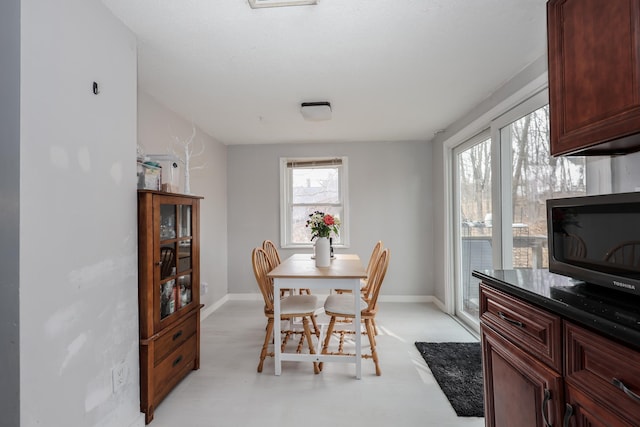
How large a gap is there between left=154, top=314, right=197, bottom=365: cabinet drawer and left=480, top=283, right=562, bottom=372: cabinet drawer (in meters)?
1.89

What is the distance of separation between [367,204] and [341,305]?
2133 mm

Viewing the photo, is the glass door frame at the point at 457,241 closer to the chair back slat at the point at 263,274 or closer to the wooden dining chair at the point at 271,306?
the wooden dining chair at the point at 271,306

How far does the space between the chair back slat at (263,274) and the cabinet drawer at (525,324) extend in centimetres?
161

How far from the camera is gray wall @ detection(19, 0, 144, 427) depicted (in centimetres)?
117

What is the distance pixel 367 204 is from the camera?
4.44m

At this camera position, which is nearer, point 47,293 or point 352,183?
point 47,293

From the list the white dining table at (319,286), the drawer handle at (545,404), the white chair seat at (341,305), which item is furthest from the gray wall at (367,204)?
the drawer handle at (545,404)

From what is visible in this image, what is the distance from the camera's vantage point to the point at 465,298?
11.7 feet

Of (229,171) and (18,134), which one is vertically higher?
(229,171)

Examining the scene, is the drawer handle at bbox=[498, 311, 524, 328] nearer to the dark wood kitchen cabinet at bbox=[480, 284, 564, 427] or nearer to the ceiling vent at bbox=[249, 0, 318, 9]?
the dark wood kitchen cabinet at bbox=[480, 284, 564, 427]

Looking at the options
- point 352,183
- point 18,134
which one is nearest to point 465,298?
point 352,183

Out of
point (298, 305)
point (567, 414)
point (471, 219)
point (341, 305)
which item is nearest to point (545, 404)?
point (567, 414)

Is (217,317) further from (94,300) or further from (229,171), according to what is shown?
(94,300)

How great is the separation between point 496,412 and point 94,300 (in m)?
1.93
